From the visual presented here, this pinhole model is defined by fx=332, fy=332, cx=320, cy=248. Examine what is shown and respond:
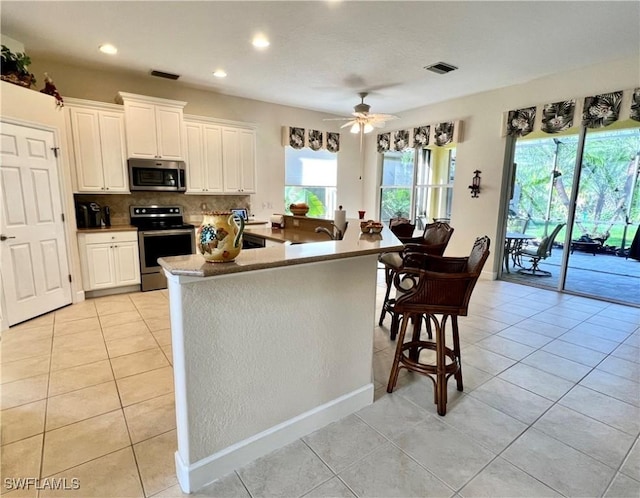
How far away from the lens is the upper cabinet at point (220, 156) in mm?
5023

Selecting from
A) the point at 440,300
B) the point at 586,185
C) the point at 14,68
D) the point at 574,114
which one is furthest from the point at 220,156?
the point at 586,185

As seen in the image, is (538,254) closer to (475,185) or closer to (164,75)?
(475,185)

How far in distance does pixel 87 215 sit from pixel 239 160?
2.29 m

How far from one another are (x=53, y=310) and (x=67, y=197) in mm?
1323

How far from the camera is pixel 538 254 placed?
5.33 m

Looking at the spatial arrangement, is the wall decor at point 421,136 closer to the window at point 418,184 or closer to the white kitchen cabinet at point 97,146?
the window at point 418,184

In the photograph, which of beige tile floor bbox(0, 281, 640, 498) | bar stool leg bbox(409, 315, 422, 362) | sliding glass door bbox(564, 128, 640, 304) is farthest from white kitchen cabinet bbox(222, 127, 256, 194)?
sliding glass door bbox(564, 128, 640, 304)

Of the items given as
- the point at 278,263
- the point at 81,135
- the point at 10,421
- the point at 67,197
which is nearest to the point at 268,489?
the point at 278,263

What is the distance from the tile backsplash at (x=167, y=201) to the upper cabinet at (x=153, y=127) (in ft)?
2.21

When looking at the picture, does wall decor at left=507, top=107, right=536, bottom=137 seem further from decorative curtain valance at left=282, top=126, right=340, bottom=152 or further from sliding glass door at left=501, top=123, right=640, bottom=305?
decorative curtain valance at left=282, top=126, right=340, bottom=152

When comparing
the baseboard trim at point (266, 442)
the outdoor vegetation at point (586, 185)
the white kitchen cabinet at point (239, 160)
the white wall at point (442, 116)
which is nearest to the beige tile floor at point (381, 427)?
the baseboard trim at point (266, 442)

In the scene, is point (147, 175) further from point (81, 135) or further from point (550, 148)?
point (550, 148)

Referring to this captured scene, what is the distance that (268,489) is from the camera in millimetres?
1536

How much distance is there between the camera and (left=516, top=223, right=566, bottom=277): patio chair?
16.5 ft
